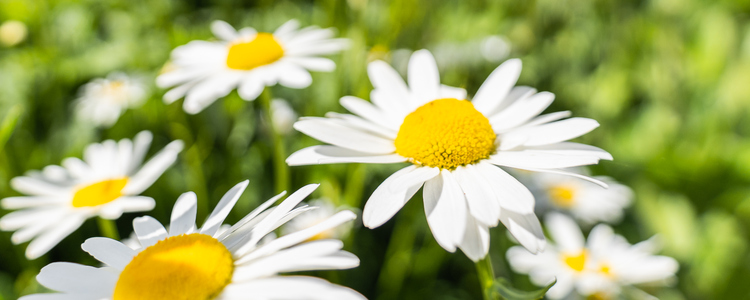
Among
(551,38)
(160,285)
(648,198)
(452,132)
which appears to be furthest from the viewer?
(551,38)

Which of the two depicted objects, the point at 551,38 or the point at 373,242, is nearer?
the point at 373,242

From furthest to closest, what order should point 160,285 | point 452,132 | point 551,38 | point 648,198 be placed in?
point 551,38
point 648,198
point 452,132
point 160,285

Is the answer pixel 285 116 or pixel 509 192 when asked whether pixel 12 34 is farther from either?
pixel 509 192

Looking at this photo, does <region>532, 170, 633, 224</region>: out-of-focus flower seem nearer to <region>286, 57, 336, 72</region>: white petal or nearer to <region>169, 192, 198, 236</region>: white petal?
<region>286, 57, 336, 72</region>: white petal

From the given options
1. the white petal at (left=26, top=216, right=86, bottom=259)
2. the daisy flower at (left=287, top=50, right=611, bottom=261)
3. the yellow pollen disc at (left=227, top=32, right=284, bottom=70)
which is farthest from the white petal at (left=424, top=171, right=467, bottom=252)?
the white petal at (left=26, top=216, right=86, bottom=259)

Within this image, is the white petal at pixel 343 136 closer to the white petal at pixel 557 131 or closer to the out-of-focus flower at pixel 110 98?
the white petal at pixel 557 131

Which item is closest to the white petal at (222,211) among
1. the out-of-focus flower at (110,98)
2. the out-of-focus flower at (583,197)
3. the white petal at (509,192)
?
the white petal at (509,192)

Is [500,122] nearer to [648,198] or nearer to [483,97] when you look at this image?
[483,97]

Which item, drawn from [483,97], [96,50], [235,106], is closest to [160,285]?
[483,97]
